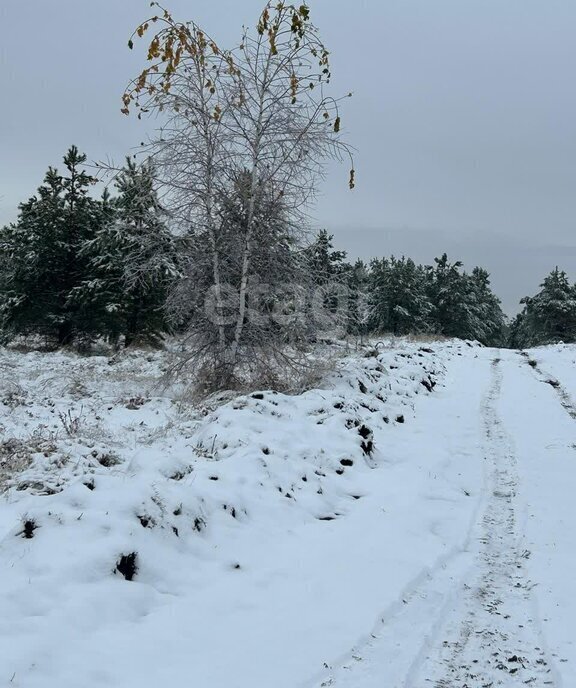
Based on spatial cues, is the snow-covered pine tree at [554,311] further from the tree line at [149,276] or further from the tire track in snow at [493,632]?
the tire track in snow at [493,632]

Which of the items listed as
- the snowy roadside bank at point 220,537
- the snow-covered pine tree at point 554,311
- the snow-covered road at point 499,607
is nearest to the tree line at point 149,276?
the snowy roadside bank at point 220,537

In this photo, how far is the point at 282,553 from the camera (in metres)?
5.27

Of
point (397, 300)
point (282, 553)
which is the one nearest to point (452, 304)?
point (397, 300)

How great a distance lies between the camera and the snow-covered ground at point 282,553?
11.6ft

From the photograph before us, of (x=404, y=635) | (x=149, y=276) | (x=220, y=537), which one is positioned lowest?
(x=404, y=635)

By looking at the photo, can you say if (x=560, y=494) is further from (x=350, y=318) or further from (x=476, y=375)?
(x=476, y=375)

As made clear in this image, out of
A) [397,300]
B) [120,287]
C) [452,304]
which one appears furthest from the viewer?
[452,304]

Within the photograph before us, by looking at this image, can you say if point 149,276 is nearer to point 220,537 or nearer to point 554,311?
point 220,537

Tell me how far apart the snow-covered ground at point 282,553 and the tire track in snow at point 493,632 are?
0.05 feet

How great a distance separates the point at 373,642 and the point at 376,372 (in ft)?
33.4

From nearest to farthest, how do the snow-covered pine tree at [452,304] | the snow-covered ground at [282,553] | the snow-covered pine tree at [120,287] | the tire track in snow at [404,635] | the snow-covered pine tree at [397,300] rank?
the tire track in snow at [404,635] → the snow-covered ground at [282,553] → the snow-covered pine tree at [120,287] → the snow-covered pine tree at [397,300] → the snow-covered pine tree at [452,304]

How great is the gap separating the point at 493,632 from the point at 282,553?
2066 mm

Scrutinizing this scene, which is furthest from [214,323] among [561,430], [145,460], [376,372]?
[561,430]

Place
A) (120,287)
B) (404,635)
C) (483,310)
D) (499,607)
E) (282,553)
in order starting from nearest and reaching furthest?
(404,635), (499,607), (282,553), (120,287), (483,310)
